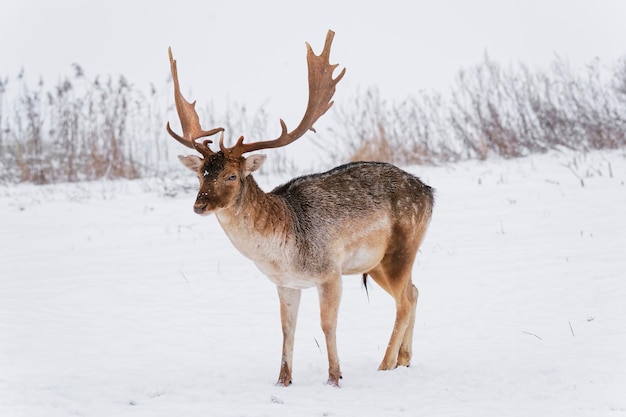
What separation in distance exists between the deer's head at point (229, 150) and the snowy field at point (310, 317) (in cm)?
128

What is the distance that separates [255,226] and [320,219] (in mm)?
608

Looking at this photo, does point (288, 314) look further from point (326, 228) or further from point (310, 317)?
point (310, 317)

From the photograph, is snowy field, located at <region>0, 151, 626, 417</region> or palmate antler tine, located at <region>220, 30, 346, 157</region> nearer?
snowy field, located at <region>0, 151, 626, 417</region>

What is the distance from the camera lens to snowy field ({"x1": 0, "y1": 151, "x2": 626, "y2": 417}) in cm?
473

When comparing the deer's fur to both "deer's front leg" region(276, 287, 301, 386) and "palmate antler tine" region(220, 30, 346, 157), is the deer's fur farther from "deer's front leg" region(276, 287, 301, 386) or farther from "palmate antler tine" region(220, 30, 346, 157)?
"palmate antler tine" region(220, 30, 346, 157)

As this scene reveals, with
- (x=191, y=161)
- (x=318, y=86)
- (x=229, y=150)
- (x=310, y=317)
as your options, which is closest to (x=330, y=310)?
(x=229, y=150)

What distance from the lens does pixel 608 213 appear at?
34.3 feet

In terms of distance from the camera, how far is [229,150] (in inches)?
205

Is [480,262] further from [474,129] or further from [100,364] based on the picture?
[474,129]

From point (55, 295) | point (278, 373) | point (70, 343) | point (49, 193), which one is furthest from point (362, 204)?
point (49, 193)

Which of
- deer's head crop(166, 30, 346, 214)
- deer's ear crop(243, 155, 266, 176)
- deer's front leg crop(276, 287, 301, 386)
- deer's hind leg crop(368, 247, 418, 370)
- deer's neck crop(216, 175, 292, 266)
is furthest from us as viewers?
deer's hind leg crop(368, 247, 418, 370)

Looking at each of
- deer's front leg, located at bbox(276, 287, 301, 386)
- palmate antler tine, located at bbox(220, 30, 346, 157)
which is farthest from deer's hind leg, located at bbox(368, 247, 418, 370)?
palmate antler tine, located at bbox(220, 30, 346, 157)

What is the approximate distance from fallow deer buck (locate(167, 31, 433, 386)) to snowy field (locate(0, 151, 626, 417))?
55cm

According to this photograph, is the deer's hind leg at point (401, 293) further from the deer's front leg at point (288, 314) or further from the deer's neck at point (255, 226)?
the deer's neck at point (255, 226)
